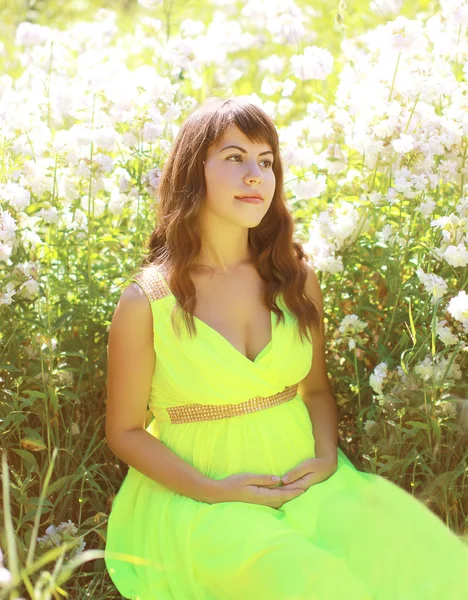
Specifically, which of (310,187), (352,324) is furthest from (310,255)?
(352,324)

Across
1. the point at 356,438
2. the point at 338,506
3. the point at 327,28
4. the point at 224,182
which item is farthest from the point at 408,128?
the point at 327,28

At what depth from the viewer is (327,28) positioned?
539 centimetres

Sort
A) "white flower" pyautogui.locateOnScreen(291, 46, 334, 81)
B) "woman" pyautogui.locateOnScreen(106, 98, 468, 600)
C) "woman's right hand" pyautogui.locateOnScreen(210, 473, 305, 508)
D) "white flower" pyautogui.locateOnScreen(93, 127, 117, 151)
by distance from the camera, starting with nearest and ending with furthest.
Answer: "woman" pyautogui.locateOnScreen(106, 98, 468, 600)
"woman's right hand" pyautogui.locateOnScreen(210, 473, 305, 508)
"white flower" pyautogui.locateOnScreen(93, 127, 117, 151)
"white flower" pyautogui.locateOnScreen(291, 46, 334, 81)

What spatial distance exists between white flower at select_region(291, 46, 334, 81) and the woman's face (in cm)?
72

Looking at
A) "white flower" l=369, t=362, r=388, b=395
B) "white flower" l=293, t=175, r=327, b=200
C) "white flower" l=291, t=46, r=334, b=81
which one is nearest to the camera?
"white flower" l=369, t=362, r=388, b=395

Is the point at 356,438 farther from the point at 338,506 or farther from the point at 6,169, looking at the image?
the point at 6,169

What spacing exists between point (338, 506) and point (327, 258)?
801 millimetres

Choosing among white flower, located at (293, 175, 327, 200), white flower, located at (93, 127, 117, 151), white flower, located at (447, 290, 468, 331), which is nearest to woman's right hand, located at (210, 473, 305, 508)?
white flower, located at (447, 290, 468, 331)

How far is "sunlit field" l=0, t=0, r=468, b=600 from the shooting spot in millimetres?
2150

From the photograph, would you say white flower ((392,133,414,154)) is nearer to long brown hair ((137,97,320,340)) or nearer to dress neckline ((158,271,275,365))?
long brown hair ((137,97,320,340))

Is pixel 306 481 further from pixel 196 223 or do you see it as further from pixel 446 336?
pixel 196 223

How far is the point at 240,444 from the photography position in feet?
6.64

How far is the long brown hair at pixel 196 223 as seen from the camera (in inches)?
80.8

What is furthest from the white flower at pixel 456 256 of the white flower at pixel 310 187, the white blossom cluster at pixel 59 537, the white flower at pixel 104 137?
the white blossom cluster at pixel 59 537
